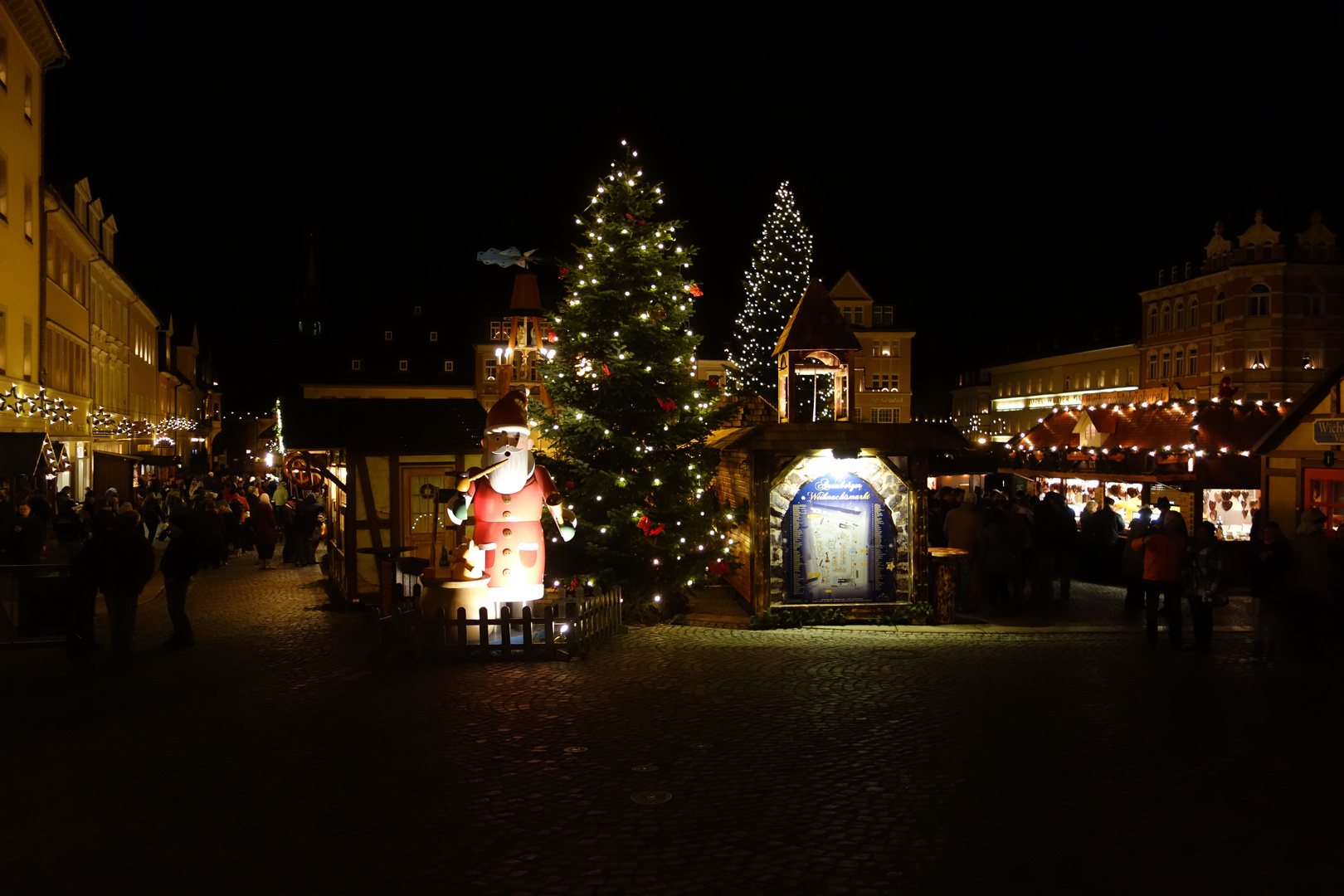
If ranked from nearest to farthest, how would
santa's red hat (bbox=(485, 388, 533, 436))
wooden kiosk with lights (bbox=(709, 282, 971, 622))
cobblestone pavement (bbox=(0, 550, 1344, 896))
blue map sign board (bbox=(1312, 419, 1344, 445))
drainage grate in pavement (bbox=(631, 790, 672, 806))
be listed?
cobblestone pavement (bbox=(0, 550, 1344, 896)) < drainage grate in pavement (bbox=(631, 790, 672, 806)) < santa's red hat (bbox=(485, 388, 533, 436)) < wooden kiosk with lights (bbox=(709, 282, 971, 622)) < blue map sign board (bbox=(1312, 419, 1344, 445))

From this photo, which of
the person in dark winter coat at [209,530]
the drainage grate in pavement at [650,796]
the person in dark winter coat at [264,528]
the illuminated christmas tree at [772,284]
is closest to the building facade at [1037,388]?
the illuminated christmas tree at [772,284]

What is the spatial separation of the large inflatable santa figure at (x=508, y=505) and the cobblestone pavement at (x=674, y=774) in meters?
1.55

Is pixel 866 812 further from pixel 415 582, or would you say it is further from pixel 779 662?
pixel 415 582

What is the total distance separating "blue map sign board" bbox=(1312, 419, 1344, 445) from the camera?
17312 mm

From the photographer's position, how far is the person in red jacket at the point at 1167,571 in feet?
43.2

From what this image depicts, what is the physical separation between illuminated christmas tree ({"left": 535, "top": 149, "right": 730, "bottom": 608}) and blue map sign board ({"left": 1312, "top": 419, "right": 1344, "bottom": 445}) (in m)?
9.89

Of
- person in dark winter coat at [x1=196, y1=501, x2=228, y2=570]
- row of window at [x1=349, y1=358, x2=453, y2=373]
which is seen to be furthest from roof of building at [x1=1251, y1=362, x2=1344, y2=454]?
row of window at [x1=349, y1=358, x2=453, y2=373]

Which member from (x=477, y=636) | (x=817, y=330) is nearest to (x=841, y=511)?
(x=817, y=330)

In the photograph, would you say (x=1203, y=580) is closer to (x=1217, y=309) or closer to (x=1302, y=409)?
(x=1302, y=409)

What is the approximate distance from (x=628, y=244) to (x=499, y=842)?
1091cm

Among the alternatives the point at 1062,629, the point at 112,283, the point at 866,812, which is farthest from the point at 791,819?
the point at 112,283

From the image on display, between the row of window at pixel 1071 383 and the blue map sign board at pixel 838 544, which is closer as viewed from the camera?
the blue map sign board at pixel 838 544

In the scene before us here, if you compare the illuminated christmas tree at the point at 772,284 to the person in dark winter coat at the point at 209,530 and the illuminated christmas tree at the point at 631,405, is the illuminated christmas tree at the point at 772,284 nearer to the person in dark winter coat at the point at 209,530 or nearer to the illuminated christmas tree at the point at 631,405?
the person in dark winter coat at the point at 209,530

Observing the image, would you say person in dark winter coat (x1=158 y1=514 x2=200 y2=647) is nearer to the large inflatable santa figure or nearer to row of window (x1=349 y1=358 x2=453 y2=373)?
the large inflatable santa figure
